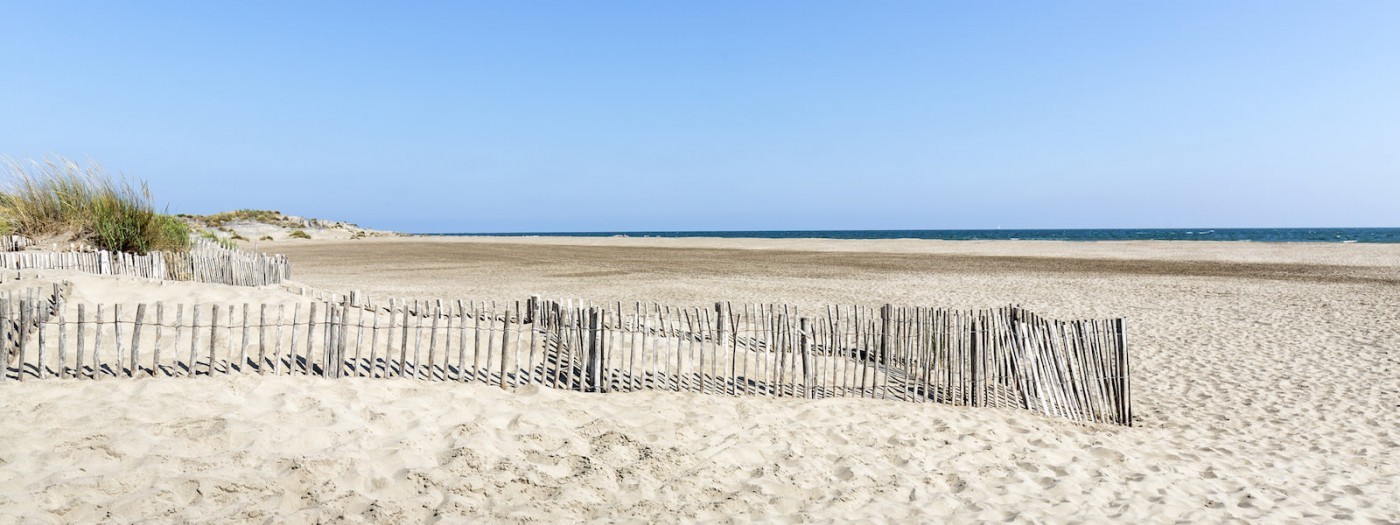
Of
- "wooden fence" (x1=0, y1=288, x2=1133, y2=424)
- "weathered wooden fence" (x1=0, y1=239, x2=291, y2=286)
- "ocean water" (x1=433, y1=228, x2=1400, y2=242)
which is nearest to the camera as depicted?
"wooden fence" (x1=0, y1=288, x2=1133, y2=424)

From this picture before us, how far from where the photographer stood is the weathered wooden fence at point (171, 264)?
31.3ft

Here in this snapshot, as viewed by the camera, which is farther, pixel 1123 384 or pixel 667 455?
pixel 1123 384

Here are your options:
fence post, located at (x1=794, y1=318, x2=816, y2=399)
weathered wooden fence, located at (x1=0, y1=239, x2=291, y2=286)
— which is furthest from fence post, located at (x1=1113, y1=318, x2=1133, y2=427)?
weathered wooden fence, located at (x1=0, y1=239, x2=291, y2=286)

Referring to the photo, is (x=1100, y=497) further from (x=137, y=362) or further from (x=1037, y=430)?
(x=137, y=362)

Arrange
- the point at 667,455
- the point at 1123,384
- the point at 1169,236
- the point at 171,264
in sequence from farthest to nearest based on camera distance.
Result: the point at 1169,236, the point at 171,264, the point at 1123,384, the point at 667,455

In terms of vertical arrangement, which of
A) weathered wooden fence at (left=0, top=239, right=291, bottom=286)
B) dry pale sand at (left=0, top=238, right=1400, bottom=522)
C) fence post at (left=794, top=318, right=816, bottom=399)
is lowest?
dry pale sand at (left=0, top=238, right=1400, bottom=522)

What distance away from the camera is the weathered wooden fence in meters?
9.55

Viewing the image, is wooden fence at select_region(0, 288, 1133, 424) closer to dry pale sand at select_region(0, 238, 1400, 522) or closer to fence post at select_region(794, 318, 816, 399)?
fence post at select_region(794, 318, 816, 399)

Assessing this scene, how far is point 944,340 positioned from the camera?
21.7 ft

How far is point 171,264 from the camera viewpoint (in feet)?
35.7

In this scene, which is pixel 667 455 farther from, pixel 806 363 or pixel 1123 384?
pixel 1123 384

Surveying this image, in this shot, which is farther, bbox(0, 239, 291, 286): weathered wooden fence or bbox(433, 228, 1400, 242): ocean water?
bbox(433, 228, 1400, 242): ocean water

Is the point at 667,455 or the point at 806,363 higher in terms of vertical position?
the point at 806,363

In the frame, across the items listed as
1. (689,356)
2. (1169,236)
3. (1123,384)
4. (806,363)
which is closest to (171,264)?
(689,356)
